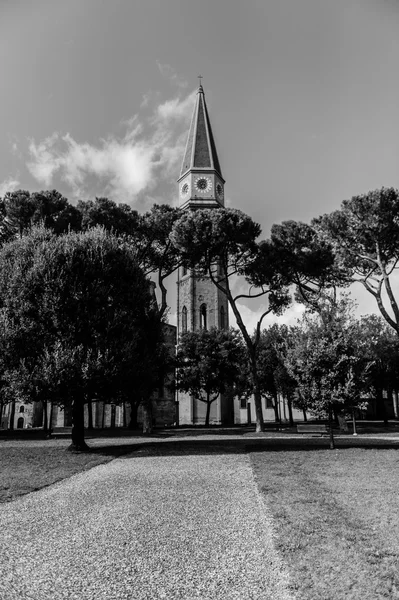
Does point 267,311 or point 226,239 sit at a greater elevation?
point 226,239

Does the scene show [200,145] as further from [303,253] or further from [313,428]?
[313,428]

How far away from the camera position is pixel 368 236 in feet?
81.3

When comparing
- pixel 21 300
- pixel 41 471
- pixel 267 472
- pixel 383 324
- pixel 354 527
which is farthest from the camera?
pixel 383 324

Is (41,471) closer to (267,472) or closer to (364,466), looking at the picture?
(267,472)

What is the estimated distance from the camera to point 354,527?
6016 mm

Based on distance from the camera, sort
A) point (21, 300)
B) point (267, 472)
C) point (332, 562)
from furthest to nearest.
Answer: point (21, 300) → point (267, 472) → point (332, 562)

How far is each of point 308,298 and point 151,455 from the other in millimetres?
18378

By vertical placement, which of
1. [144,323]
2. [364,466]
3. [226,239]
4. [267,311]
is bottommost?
[364,466]

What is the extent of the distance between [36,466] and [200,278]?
3548 cm

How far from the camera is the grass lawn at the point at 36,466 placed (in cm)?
929

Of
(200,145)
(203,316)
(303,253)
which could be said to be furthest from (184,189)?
(303,253)

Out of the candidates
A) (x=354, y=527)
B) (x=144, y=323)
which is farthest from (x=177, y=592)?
(x=144, y=323)

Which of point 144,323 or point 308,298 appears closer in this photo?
point 144,323

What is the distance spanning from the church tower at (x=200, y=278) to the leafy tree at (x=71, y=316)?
29.3m
